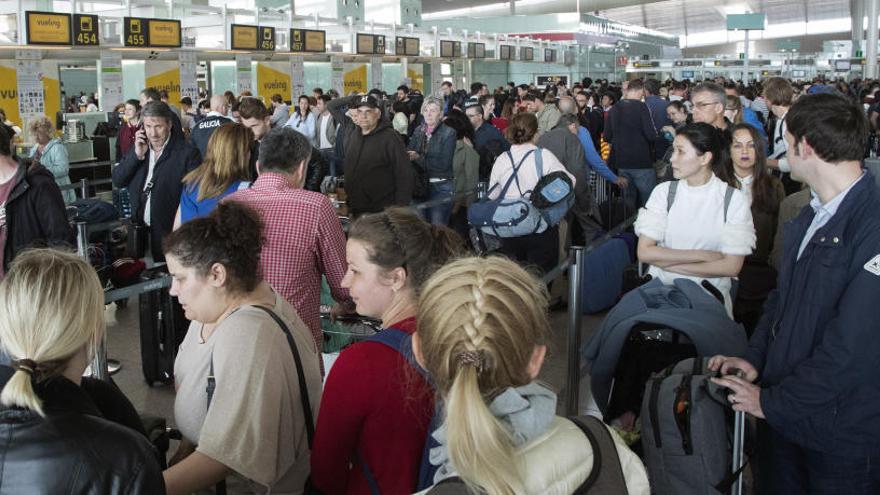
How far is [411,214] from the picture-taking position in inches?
99.6

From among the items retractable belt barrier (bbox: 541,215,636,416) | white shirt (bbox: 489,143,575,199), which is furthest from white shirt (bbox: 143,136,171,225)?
retractable belt barrier (bbox: 541,215,636,416)

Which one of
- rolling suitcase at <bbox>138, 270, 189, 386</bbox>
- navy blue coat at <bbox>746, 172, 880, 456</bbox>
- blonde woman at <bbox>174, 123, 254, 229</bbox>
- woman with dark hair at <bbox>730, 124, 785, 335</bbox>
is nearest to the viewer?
navy blue coat at <bbox>746, 172, 880, 456</bbox>

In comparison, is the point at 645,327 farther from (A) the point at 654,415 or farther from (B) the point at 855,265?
(B) the point at 855,265

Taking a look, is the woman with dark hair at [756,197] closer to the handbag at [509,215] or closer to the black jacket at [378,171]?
the handbag at [509,215]

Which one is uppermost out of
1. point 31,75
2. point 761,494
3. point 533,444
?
point 31,75

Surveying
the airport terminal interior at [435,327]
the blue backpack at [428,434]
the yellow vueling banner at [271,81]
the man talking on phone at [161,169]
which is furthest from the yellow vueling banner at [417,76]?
the blue backpack at [428,434]

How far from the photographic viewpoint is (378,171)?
637cm

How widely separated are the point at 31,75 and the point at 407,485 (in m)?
10.9

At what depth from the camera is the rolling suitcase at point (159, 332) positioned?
512cm

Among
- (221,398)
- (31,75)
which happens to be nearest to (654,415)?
(221,398)

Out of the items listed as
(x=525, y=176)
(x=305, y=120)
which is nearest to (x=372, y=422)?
(x=525, y=176)

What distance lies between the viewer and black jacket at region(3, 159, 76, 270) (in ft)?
13.2

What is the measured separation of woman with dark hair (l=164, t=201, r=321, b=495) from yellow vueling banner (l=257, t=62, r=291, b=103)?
13916 mm

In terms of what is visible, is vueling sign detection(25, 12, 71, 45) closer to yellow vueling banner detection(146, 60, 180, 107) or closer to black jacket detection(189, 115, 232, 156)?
yellow vueling banner detection(146, 60, 180, 107)
